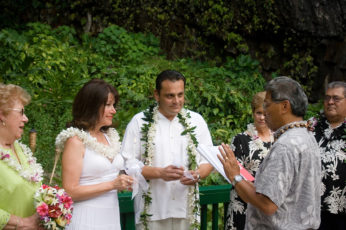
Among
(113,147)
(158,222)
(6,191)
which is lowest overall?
(158,222)

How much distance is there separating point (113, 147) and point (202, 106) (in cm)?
479

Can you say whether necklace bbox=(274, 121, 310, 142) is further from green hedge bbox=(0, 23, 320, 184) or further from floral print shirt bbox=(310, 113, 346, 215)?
green hedge bbox=(0, 23, 320, 184)

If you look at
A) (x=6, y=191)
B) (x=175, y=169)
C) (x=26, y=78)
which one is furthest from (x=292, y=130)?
(x=26, y=78)

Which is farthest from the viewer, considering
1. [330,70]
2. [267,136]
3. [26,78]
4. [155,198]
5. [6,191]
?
[330,70]

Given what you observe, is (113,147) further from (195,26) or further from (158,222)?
(195,26)

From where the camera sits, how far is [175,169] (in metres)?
3.13

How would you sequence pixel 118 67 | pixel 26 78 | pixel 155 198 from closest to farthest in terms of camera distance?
pixel 155 198 < pixel 26 78 < pixel 118 67

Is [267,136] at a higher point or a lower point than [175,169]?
higher

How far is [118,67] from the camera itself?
28.0 ft

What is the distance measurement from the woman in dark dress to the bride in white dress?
1120mm

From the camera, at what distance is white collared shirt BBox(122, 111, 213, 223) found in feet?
10.9

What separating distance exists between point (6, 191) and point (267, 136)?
7.91 ft

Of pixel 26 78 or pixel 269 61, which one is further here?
pixel 269 61

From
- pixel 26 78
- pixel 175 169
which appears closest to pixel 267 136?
Answer: pixel 175 169
